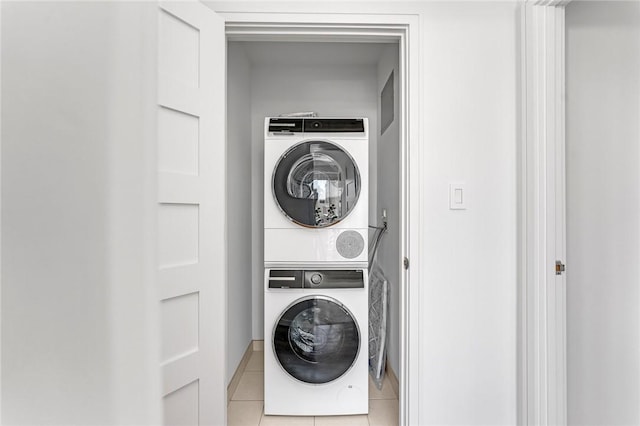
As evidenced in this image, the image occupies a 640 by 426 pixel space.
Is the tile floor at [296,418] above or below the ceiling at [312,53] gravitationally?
below

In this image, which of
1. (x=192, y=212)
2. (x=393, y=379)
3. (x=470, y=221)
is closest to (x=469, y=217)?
(x=470, y=221)

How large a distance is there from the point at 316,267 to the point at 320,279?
73 mm

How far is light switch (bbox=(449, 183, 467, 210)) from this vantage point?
1628 mm

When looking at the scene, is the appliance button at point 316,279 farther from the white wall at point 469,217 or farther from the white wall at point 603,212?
the white wall at point 603,212

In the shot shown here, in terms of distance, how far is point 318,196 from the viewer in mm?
2061

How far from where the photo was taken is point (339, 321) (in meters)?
2.02

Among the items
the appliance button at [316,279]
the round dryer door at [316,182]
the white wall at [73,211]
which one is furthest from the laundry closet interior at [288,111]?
the white wall at [73,211]

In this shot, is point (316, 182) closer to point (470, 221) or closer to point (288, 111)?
point (470, 221)

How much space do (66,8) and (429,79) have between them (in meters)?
1.68

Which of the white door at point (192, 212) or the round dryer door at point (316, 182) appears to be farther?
the round dryer door at point (316, 182)

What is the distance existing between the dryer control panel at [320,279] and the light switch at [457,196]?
26.3 inches

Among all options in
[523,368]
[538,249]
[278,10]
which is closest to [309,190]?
[278,10]

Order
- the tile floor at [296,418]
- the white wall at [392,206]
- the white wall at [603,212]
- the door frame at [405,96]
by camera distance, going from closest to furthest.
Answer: the white wall at [603,212]
the door frame at [405,96]
the tile floor at [296,418]
the white wall at [392,206]

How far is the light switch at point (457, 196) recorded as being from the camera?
5.34ft
